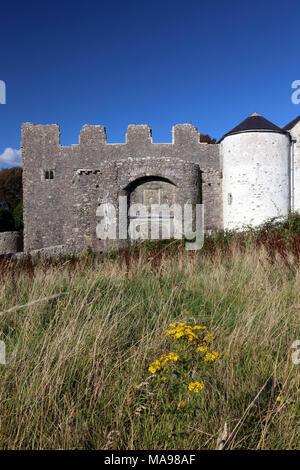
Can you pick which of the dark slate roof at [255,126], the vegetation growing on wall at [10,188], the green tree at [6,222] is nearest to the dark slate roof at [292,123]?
the dark slate roof at [255,126]

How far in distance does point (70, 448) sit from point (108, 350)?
2.72ft

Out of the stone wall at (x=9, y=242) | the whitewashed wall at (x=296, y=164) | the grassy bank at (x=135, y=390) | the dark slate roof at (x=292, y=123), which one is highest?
the dark slate roof at (x=292, y=123)

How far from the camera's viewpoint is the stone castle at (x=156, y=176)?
48.1 ft

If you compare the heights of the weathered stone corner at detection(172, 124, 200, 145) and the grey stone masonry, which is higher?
the weathered stone corner at detection(172, 124, 200, 145)

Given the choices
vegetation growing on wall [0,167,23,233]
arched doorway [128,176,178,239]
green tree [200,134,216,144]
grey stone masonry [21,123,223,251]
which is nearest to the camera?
arched doorway [128,176,178,239]

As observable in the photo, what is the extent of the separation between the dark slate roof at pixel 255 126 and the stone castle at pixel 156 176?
0.19ft

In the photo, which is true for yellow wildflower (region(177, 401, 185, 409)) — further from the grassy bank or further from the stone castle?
the stone castle

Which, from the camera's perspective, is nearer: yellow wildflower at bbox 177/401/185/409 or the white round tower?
yellow wildflower at bbox 177/401/185/409

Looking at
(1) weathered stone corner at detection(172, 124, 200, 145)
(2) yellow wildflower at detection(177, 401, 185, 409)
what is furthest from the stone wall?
(2) yellow wildflower at detection(177, 401, 185, 409)

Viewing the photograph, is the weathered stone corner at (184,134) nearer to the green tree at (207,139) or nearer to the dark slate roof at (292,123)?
the dark slate roof at (292,123)

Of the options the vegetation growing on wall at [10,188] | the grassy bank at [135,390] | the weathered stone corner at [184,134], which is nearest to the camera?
the grassy bank at [135,390]

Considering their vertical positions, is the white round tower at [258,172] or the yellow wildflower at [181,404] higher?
the white round tower at [258,172]

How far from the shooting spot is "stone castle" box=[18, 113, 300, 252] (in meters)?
14.7

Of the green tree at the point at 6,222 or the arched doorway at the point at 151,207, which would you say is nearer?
the arched doorway at the point at 151,207
